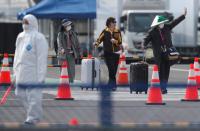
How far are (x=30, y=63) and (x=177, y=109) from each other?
3.02 meters

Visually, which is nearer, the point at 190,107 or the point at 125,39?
the point at 190,107

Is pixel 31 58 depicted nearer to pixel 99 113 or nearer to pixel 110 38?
pixel 99 113

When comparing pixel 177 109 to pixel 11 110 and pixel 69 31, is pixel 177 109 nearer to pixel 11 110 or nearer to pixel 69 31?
pixel 11 110

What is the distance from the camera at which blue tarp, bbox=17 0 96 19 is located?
32125mm

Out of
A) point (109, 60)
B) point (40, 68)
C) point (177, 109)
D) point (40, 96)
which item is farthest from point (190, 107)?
point (109, 60)

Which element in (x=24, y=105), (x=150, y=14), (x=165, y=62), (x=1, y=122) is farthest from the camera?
(x=150, y=14)

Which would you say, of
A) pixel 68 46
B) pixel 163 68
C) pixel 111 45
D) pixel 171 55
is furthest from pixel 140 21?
pixel 163 68

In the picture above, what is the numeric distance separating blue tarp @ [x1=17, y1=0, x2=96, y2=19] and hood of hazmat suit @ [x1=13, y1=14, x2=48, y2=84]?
21229mm

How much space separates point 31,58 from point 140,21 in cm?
2450

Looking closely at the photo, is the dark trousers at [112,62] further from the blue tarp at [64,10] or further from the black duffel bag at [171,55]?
the blue tarp at [64,10]

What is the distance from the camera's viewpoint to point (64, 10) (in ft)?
106

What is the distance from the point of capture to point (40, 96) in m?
8.02

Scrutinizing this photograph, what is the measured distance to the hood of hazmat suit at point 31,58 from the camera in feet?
34.9

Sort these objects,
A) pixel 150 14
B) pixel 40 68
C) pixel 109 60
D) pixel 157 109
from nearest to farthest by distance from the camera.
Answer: pixel 157 109 → pixel 40 68 → pixel 109 60 → pixel 150 14
